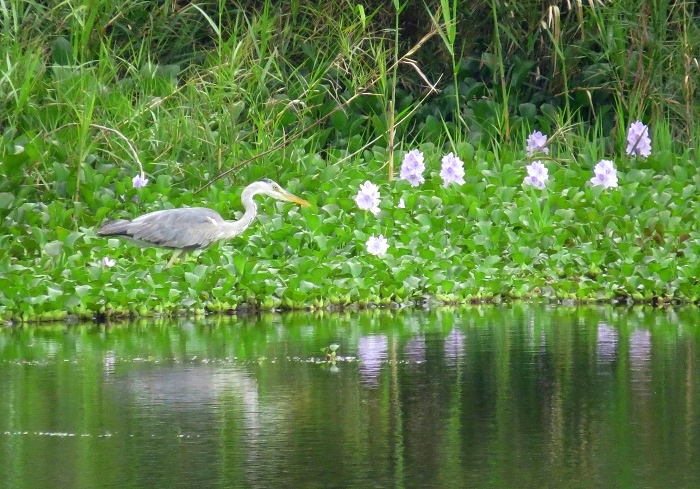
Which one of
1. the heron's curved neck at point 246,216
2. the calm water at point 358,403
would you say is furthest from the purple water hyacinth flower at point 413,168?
the calm water at point 358,403

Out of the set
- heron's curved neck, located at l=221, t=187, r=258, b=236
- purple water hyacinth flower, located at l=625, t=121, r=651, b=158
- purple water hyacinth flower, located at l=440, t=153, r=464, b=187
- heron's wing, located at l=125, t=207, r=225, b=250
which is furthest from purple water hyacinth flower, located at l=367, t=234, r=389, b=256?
purple water hyacinth flower, located at l=625, t=121, r=651, b=158

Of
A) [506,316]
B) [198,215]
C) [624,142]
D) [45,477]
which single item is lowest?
[45,477]

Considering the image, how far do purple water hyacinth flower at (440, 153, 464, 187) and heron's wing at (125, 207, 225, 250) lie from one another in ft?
6.30

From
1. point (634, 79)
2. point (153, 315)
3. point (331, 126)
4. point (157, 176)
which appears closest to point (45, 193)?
point (157, 176)

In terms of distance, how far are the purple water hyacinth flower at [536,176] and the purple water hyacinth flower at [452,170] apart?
441 millimetres

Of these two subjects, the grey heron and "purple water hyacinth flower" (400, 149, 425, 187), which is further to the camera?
"purple water hyacinth flower" (400, 149, 425, 187)

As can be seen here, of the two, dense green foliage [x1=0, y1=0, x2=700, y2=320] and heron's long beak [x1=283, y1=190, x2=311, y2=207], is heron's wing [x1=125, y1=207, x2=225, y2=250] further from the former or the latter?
heron's long beak [x1=283, y1=190, x2=311, y2=207]

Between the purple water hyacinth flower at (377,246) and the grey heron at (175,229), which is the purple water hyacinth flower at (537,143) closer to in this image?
the purple water hyacinth flower at (377,246)

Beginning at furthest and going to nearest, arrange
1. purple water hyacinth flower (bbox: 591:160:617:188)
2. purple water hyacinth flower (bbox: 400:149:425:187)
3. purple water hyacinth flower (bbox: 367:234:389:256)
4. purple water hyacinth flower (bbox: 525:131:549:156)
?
1. purple water hyacinth flower (bbox: 525:131:549:156)
2. purple water hyacinth flower (bbox: 400:149:425:187)
3. purple water hyacinth flower (bbox: 591:160:617:188)
4. purple water hyacinth flower (bbox: 367:234:389:256)

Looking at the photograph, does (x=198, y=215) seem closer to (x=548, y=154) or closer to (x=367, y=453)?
(x=548, y=154)

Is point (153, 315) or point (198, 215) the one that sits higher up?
point (198, 215)

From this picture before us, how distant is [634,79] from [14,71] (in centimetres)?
484

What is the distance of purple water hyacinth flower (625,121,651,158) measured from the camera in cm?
1062

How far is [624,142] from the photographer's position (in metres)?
10.9
